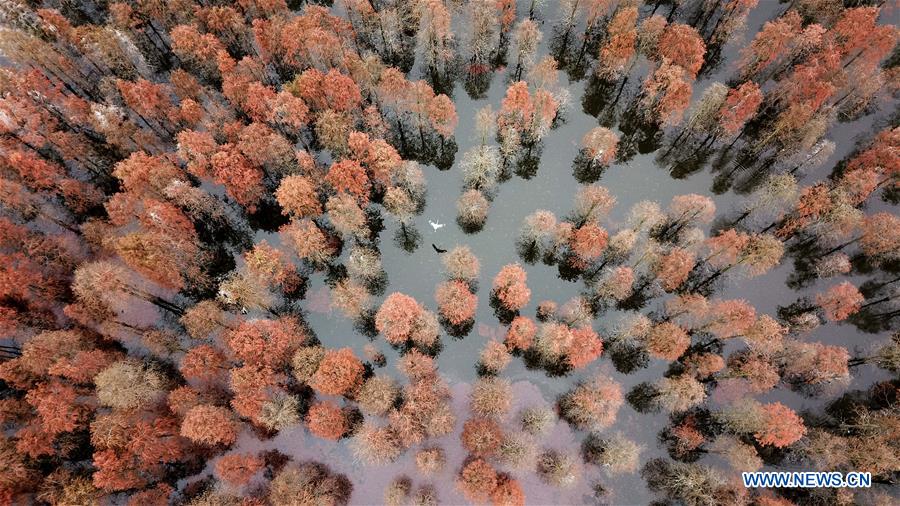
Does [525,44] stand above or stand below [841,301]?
above

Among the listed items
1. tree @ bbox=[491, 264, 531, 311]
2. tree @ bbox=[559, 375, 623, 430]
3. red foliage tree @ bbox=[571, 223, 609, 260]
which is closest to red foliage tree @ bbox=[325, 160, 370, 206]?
tree @ bbox=[491, 264, 531, 311]

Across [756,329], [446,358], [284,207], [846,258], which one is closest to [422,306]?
[446,358]

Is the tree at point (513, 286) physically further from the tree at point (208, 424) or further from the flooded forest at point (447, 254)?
the tree at point (208, 424)

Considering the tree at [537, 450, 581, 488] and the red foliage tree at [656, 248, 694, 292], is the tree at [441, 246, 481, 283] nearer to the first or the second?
the tree at [537, 450, 581, 488]

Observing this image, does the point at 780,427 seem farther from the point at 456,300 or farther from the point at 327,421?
the point at 327,421

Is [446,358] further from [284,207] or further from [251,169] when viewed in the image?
[251,169]

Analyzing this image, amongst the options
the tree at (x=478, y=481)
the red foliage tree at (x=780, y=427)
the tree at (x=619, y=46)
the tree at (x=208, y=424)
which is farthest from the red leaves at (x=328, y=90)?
the red foliage tree at (x=780, y=427)

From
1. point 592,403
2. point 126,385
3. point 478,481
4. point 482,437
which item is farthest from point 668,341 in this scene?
point 126,385

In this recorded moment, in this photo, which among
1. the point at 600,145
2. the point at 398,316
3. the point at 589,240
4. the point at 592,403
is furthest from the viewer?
the point at 600,145

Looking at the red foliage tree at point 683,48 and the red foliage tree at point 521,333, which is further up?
the red foliage tree at point 683,48
